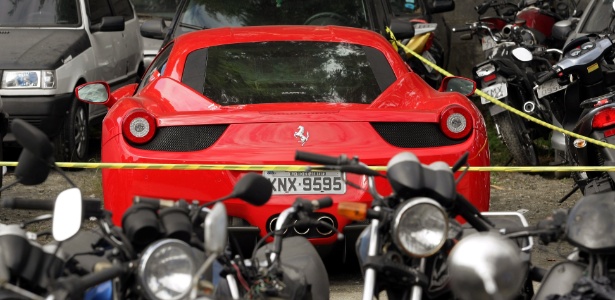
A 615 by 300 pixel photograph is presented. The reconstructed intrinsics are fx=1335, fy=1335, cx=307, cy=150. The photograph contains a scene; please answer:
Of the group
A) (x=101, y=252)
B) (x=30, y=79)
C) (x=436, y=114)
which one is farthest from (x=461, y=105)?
(x=30, y=79)

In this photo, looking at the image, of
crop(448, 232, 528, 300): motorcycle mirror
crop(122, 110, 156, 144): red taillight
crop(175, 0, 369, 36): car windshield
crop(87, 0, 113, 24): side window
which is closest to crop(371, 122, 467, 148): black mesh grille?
crop(122, 110, 156, 144): red taillight

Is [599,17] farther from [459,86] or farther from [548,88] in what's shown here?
[459,86]

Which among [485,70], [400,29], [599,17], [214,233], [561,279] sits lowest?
[485,70]

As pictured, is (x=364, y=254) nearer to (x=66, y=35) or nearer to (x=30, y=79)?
(x=30, y=79)

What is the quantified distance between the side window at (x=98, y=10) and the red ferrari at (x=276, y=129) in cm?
534

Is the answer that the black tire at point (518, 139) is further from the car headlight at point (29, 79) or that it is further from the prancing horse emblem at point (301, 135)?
the prancing horse emblem at point (301, 135)

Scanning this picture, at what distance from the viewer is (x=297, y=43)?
7.83 m

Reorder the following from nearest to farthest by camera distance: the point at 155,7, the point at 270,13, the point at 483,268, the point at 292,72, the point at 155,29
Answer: the point at 483,268 → the point at 292,72 → the point at 155,29 → the point at 270,13 → the point at 155,7

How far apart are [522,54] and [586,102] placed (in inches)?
104

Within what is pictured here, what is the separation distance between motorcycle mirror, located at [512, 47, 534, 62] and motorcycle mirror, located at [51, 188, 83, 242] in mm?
7573

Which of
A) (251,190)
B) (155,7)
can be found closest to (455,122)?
(251,190)

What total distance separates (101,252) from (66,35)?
818 centimetres

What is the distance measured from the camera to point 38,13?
12141 millimetres

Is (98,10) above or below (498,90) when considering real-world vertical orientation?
above
